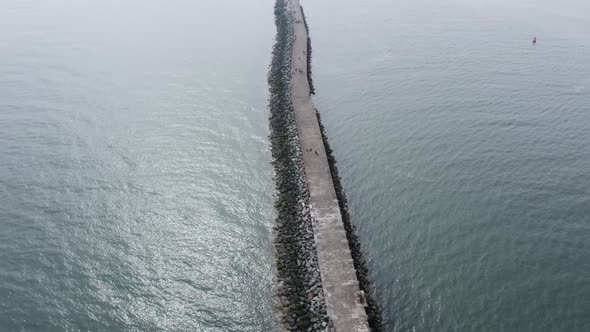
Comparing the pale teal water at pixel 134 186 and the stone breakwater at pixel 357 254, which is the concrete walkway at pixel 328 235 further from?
the pale teal water at pixel 134 186

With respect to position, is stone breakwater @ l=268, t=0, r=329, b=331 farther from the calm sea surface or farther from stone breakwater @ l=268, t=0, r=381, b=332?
the calm sea surface

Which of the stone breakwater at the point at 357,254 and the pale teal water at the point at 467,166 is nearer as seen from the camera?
the stone breakwater at the point at 357,254

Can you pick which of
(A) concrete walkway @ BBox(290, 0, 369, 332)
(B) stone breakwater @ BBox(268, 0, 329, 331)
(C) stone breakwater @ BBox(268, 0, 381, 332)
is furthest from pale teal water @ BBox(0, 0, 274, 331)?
(A) concrete walkway @ BBox(290, 0, 369, 332)

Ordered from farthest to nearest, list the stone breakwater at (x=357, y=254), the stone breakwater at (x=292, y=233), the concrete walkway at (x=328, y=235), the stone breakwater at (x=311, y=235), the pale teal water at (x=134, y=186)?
1. the pale teal water at (x=134, y=186)
2. the stone breakwater at (x=292, y=233)
3. the stone breakwater at (x=357, y=254)
4. the stone breakwater at (x=311, y=235)
5. the concrete walkway at (x=328, y=235)

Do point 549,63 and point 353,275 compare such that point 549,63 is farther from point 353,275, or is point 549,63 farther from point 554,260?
point 353,275

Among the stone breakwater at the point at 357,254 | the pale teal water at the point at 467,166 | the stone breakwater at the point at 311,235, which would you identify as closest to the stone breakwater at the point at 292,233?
the stone breakwater at the point at 311,235

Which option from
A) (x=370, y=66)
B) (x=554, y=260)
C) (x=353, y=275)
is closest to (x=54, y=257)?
(x=353, y=275)

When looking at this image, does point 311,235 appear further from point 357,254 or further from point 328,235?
point 357,254
